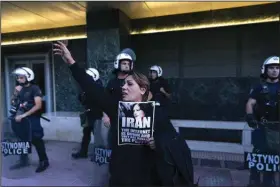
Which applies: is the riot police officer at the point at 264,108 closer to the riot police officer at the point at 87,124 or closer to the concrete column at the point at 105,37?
the riot police officer at the point at 87,124

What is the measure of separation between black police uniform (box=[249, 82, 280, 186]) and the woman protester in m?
1.56

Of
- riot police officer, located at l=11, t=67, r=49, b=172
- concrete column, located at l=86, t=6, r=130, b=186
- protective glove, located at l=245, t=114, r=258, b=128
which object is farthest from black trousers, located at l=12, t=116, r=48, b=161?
protective glove, located at l=245, t=114, r=258, b=128

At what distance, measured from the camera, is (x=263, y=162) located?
272 cm

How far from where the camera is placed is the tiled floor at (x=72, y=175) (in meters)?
3.43

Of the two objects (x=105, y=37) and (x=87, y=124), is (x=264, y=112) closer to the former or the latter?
(x=87, y=124)

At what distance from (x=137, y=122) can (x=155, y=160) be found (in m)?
0.28

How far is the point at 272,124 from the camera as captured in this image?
2742mm

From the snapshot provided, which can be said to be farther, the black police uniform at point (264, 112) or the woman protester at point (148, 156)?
the black police uniform at point (264, 112)

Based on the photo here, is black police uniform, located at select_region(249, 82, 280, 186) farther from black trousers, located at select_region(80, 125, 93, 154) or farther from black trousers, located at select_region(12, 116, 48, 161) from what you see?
black trousers, located at select_region(12, 116, 48, 161)

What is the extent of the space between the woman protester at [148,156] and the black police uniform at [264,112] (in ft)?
5.12

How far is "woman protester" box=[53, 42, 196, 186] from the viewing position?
1.58m

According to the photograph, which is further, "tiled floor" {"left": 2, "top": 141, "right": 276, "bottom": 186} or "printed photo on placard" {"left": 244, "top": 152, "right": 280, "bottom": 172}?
"tiled floor" {"left": 2, "top": 141, "right": 276, "bottom": 186}

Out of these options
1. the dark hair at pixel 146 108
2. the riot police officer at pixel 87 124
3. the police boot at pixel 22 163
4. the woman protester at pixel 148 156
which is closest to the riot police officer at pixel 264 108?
the woman protester at pixel 148 156

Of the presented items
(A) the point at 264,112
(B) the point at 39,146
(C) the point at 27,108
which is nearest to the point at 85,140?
(B) the point at 39,146
